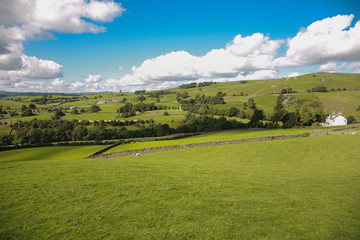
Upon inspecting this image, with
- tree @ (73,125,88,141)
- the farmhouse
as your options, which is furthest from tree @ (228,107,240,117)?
tree @ (73,125,88,141)

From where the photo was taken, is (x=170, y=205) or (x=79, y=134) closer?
(x=170, y=205)

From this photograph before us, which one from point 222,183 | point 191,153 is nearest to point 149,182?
point 222,183

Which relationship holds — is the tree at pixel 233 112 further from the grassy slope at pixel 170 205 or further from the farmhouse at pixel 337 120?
the grassy slope at pixel 170 205

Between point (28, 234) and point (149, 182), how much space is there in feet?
23.0

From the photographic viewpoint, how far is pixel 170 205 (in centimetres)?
1000

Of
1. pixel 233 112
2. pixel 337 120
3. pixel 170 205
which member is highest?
pixel 233 112

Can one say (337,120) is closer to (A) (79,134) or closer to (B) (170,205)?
(B) (170,205)

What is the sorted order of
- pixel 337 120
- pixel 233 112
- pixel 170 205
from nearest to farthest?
pixel 170 205, pixel 337 120, pixel 233 112

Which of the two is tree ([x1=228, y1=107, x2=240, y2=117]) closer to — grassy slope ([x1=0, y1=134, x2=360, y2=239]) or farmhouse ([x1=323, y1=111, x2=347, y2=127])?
farmhouse ([x1=323, y1=111, x2=347, y2=127])

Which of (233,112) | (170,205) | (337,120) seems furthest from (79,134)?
(337,120)

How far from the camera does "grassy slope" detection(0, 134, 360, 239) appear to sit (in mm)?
7812

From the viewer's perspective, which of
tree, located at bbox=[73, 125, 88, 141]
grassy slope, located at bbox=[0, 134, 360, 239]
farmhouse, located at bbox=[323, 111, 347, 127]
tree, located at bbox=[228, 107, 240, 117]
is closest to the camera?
grassy slope, located at bbox=[0, 134, 360, 239]

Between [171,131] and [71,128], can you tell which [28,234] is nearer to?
[171,131]

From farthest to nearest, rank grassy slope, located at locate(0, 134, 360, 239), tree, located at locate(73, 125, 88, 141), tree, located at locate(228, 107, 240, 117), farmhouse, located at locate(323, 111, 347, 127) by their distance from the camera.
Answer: tree, located at locate(228, 107, 240, 117) < tree, located at locate(73, 125, 88, 141) < farmhouse, located at locate(323, 111, 347, 127) < grassy slope, located at locate(0, 134, 360, 239)
